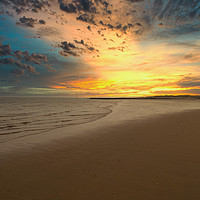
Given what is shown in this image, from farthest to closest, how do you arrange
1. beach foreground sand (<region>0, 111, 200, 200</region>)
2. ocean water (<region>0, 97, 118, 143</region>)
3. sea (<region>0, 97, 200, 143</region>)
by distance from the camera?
sea (<region>0, 97, 200, 143</region>) → ocean water (<region>0, 97, 118, 143</region>) → beach foreground sand (<region>0, 111, 200, 200</region>)

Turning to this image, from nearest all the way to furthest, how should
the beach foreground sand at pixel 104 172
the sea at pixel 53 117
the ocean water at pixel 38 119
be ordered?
1. the beach foreground sand at pixel 104 172
2. the ocean water at pixel 38 119
3. the sea at pixel 53 117

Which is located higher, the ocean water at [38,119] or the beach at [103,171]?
the beach at [103,171]

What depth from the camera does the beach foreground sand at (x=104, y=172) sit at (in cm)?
Answer: 438

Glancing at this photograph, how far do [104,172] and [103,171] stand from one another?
0.09 metres

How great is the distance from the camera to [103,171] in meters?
5.63

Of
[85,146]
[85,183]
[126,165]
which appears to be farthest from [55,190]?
[85,146]

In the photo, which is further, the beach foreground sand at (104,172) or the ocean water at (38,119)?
the ocean water at (38,119)

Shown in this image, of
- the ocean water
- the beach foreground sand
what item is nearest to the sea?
the ocean water

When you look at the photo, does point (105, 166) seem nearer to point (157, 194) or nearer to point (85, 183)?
point (85, 183)

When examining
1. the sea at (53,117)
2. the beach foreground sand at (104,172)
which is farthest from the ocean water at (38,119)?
the beach foreground sand at (104,172)

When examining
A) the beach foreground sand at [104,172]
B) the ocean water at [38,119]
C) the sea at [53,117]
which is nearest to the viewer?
the beach foreground sand at [104,172]

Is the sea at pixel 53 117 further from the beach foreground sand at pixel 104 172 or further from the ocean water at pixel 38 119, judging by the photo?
the beach foreground sand at pixel 104 172

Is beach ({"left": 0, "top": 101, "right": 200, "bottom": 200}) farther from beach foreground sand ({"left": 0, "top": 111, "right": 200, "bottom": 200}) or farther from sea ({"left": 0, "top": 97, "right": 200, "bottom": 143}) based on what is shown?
sea ({"left": 0, "top": 97, "right": 200, "bottom": 143})

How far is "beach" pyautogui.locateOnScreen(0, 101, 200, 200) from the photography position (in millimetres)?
4391
